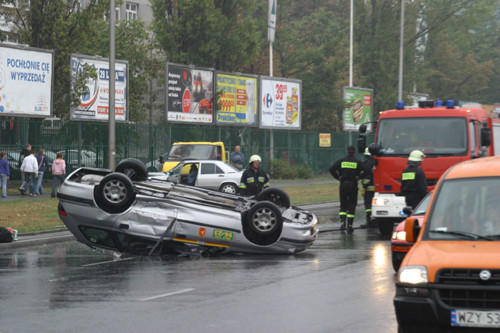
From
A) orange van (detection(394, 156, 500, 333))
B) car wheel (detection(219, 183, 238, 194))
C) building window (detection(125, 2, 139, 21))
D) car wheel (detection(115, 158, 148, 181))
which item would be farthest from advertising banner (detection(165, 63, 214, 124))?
orange van (detection(394, 156, 500, 333))

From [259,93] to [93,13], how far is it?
12.2 m

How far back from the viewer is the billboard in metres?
33.9

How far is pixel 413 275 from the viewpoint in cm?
684

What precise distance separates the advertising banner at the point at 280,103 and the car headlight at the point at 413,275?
40.1m

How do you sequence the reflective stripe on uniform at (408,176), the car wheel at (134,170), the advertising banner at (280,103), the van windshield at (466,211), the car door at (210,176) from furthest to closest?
the advertising banner at (280,103) < the car door at (210,176) < the reflective stripe on uniform at (408,176) < the car wheel at (134,170) < the van windshield at (466,211)

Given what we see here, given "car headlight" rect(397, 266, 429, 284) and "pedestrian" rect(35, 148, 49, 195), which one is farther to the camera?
"pedestrian" rect(35, 148, 49, 195)

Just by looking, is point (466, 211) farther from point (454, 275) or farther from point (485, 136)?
point (485, 136)

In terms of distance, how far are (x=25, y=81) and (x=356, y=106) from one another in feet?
82.9

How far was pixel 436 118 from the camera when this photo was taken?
62.7 ft

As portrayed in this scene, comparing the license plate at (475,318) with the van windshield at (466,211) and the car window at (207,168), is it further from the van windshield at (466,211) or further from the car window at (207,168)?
the car window at (207,168)

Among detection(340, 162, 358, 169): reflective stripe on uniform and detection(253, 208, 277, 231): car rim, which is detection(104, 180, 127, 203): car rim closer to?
detection(253, 208, 277, 231): car rim

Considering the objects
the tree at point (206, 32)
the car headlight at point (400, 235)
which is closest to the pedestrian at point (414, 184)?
the car headlight at point (400, 235)

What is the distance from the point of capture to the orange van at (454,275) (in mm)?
6609

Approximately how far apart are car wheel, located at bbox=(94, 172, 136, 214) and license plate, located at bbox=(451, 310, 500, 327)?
26.2 feet
